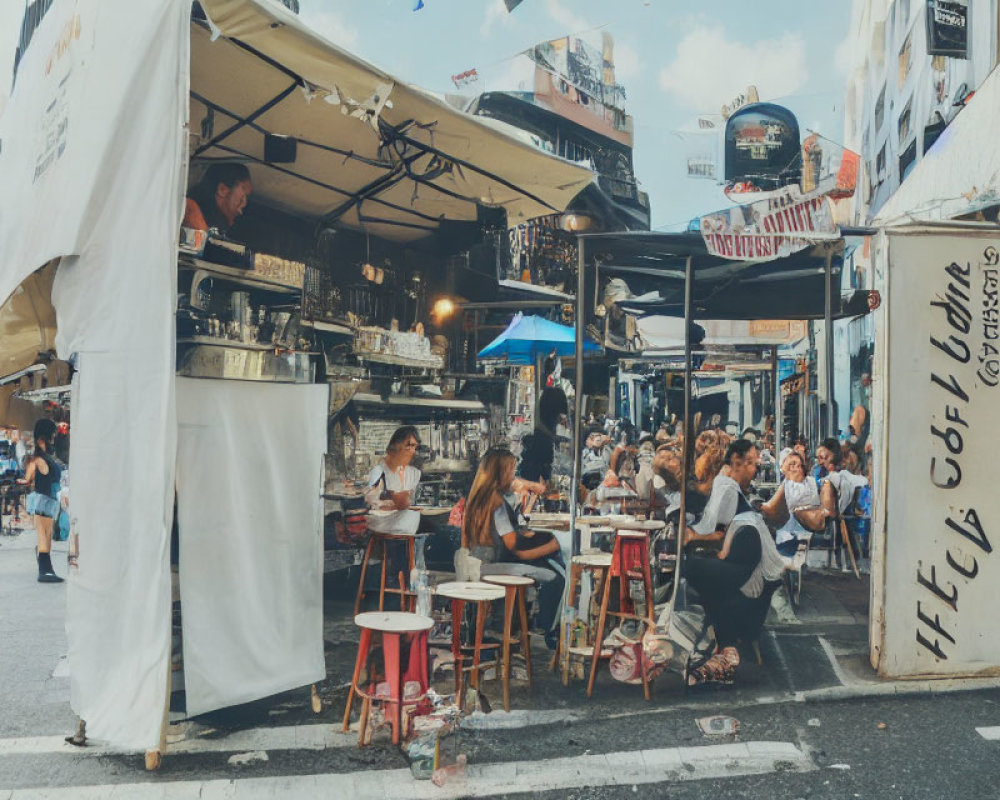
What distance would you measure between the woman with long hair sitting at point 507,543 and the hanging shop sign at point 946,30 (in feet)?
19.2

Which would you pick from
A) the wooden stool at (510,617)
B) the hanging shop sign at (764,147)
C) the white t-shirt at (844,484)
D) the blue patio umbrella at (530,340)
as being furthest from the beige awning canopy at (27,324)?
the white t-shirt at (844,484)

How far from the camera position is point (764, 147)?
6730mm

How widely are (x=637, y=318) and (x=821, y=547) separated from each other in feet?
7.43

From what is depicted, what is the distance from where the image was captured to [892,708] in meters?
5.48

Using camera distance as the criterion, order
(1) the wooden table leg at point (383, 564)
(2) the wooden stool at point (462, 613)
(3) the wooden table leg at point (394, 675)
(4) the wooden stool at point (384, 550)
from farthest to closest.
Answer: (4) the wooden stool at point (384, 550) → (1) the wooden table leg at point (383, 564) → (2) the wooden stool at point (462, 613) → (3) the wooden table leg at point (394, 675)

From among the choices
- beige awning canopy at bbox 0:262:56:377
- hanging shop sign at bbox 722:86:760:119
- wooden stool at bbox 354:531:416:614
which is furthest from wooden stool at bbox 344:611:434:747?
hanging shop sign at bbox 722:86:760:119

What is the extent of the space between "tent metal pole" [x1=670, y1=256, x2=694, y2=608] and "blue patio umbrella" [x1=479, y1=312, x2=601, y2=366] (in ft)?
4.14

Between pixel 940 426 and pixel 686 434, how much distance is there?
1.71m

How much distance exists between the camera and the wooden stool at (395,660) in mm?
4688

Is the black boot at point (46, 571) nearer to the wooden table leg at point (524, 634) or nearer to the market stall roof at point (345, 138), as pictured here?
the market stall roof at point (345, 138)

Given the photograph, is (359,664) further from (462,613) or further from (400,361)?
(400,361)

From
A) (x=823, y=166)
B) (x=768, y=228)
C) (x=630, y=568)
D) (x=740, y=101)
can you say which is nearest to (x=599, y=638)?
(x=630, y=568)

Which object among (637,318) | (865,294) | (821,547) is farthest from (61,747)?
(865,294)

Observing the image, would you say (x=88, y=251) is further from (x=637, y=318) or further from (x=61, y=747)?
(x=637, y=318)
